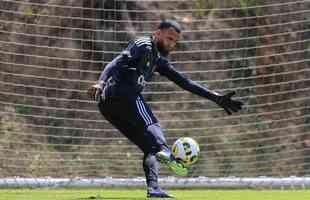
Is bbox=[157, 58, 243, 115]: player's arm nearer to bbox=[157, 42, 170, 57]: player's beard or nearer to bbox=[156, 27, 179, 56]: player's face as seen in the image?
bbox=[157, 42, 170, 57]: player's beard

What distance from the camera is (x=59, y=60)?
12227 millimetres

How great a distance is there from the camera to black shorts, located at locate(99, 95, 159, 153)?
309 inches

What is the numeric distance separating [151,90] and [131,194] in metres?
3.24

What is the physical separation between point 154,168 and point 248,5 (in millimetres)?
5091

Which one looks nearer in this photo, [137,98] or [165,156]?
[165,156]

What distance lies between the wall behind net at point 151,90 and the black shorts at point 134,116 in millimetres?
3992

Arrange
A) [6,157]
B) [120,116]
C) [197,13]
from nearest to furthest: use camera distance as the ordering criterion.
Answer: [120,116], [6,157], [197,13]

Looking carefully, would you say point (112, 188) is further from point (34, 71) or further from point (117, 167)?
point (34, 71)

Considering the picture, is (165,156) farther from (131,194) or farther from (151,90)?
(151,90)

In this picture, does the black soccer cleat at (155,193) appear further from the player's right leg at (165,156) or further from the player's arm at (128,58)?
the player's arm at (128,58)

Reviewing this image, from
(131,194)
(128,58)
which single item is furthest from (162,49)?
(131,194)

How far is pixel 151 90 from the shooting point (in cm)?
1227

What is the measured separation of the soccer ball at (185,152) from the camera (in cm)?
782

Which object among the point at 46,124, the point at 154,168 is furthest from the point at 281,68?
the point at 154,168
